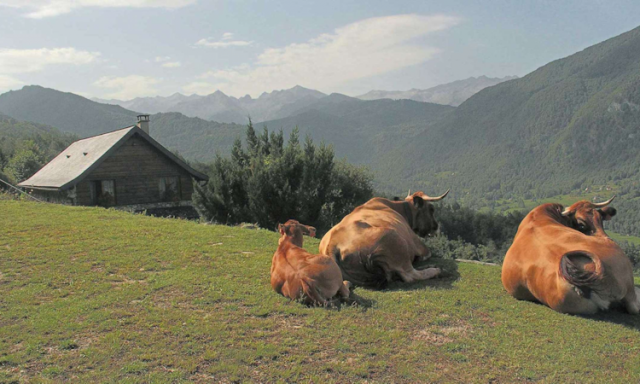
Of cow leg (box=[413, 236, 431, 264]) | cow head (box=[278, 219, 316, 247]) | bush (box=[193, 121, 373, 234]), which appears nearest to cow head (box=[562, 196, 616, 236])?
cow leg (box=[413, 236, 431, 264])

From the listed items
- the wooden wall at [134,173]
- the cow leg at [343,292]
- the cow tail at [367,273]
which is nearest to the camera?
the cow leg at [343,292]

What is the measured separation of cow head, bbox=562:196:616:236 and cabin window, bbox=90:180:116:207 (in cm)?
2744

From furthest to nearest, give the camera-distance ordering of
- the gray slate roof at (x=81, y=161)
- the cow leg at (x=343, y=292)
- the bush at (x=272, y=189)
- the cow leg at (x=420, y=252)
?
the gray slate roof at (x=81, y=161)
the bush at (x=272, y=189)
the cow leg at (x=420, y=252)
the cow leg at (x=343, y=292)

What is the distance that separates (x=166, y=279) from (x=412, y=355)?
4763 mm

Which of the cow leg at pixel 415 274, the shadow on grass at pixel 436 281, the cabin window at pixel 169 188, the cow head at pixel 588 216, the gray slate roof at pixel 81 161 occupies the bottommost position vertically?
the shadow on grass at pixel 436 281

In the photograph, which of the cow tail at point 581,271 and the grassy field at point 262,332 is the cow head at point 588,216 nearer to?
the grassy field at point 262,332

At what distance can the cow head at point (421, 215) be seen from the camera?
11609mm

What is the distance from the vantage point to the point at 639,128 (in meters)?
180

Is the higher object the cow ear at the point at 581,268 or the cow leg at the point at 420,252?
the cow ear at the point at 581,268

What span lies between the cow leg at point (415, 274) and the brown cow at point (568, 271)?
1396 millimetres

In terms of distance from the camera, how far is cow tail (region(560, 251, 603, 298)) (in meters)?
6.38

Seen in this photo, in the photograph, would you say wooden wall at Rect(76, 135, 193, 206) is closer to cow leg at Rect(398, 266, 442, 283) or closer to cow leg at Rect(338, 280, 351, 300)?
cow leg at Rect(398, 266, 442, 283)

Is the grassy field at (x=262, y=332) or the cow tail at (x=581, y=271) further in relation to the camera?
the cow tail at (x=581, y=271)

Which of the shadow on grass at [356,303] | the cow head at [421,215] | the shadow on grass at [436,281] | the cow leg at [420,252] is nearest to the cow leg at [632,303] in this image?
the shadow on grass at [436,281]
